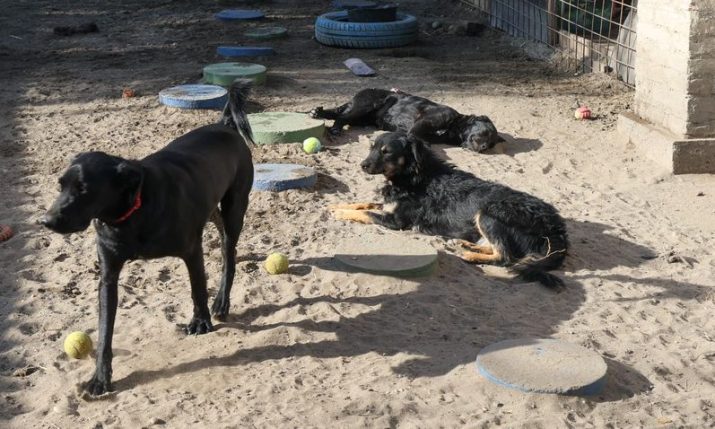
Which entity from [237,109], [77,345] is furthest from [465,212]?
[77,345]

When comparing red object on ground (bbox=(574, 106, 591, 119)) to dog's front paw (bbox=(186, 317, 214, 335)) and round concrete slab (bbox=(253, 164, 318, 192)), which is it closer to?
round concrete slab (bbox=(253, 164, 318, 192))

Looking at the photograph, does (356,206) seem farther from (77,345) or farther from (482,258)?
(77,345)

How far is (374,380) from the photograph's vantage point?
5258 millimetres

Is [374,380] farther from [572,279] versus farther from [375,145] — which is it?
[375,145]

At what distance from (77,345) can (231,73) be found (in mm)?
6327

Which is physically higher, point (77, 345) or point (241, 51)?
point (241, 51)

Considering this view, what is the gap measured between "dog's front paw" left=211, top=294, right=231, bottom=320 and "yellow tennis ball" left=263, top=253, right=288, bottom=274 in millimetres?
645

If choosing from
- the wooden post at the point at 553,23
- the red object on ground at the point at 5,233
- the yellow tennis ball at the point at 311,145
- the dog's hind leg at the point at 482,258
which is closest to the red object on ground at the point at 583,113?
the wooden post at the point at 553,23

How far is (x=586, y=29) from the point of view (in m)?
12.4

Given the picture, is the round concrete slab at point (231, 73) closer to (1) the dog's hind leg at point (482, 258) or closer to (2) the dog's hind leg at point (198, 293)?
(1) the dog's hind leg at point (482, 258)

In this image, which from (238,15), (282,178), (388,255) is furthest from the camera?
(238,15)

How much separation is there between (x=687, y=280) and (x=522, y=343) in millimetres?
1939

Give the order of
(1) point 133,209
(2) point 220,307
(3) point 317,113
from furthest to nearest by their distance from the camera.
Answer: (3) point 317,113 < (2) point 220,307 < (1) point 133,209

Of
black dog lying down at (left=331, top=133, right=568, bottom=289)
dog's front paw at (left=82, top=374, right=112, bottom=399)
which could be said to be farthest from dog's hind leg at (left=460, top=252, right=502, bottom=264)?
dog's front paw at (left=82, top=374, right=112, bottom=399)
